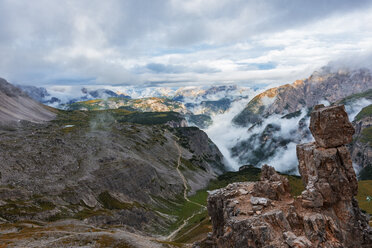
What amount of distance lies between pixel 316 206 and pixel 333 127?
13.6 metres

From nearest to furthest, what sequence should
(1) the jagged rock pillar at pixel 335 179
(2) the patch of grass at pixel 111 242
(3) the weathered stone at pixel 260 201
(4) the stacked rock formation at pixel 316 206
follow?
(4) the stacked rock formation at pixel 316 206
(1) the jagged rock pillar at pixel 335 179
(3) the weathered stone at pixel 260 201
(2) the patch of grass at pixel 111 242

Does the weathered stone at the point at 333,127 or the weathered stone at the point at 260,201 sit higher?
the weathered stone at the point at 333,127

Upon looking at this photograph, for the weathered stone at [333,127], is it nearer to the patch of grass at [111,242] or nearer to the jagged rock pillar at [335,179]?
the jagged rock pillar at [335,179]

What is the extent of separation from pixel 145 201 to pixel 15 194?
3658 inches

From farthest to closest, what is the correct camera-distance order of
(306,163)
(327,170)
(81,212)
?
(81,212), (306,163), (327,170)

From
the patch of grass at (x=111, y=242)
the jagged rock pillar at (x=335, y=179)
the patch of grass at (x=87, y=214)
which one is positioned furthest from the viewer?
the patch of grass at (x=87, y=214)

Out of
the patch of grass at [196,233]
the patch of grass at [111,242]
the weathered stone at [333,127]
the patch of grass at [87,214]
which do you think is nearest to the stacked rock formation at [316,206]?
the weathered stone at [333,127]

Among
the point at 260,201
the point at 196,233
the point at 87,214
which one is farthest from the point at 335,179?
the point at 87,214

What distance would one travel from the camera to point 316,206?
40.0 metres

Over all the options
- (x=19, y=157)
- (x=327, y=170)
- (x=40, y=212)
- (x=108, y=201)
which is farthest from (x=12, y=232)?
(x=327, y=170)

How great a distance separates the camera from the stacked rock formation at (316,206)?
117 feet

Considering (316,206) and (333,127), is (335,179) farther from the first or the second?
(333,127)

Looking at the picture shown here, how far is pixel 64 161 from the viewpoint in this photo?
179m

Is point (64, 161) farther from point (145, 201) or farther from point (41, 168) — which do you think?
point (145, 201)
